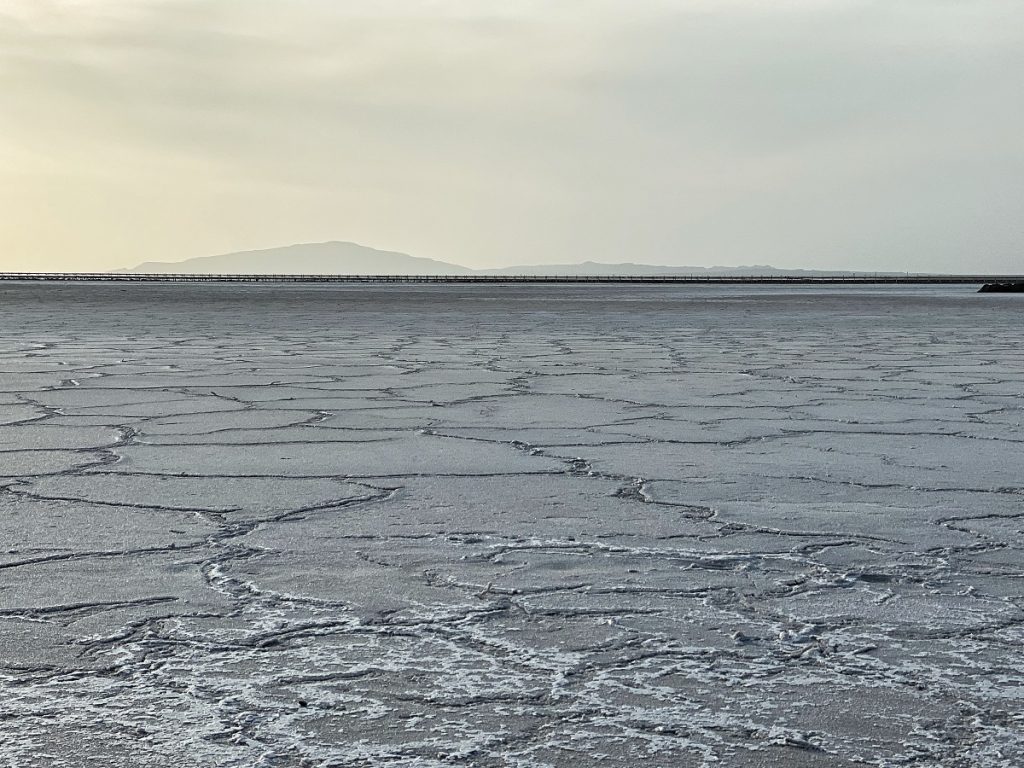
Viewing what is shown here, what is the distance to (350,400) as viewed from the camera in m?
5.05

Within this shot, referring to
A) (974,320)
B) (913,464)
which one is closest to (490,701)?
(913,464)

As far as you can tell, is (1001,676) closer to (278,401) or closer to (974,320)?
(278,401)

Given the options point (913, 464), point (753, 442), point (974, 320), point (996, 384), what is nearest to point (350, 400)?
point (753, 442)

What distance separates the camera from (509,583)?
6.91 ft

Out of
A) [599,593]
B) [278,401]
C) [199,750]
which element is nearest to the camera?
[199,750]

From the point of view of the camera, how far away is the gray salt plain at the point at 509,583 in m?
1.44

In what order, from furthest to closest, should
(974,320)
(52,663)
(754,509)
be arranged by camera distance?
(974,320)
(754,509)
(52,663)

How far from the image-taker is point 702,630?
1829mm

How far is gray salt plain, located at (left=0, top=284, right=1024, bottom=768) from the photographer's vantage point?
4.73 feet

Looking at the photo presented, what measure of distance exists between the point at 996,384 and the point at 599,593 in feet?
14.1

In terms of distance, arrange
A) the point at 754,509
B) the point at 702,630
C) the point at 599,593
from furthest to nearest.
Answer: the point at 754,509
the point at 599,593
the point at 702,630

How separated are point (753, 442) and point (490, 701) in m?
2.44

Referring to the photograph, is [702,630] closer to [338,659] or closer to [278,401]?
[338,659]

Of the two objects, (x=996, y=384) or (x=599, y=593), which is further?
(x=996, y=384)
